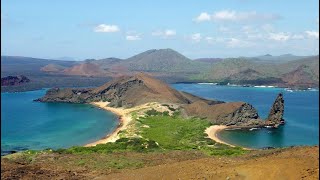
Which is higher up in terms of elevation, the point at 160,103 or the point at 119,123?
the point at 160,103

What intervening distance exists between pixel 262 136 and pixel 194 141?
18540 mm

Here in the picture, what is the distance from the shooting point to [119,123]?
97.5 metres

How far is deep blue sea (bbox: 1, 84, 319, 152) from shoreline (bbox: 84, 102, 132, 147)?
1.83m

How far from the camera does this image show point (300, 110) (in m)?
122

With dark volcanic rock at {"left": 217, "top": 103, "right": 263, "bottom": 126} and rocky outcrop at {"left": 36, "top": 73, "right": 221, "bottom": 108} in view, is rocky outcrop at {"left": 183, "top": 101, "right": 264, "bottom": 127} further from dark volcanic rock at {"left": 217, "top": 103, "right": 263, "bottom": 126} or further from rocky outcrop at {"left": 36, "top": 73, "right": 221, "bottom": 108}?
rocky outcrop at {"left": 36, "top": 73, "right": 221, "bottom": 108}

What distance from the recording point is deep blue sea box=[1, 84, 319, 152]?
79.3m

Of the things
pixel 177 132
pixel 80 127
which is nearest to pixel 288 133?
pixel 177 132

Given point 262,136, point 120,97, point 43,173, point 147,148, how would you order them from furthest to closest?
point 120,97, point 262,136, point 147,148, point 43,173

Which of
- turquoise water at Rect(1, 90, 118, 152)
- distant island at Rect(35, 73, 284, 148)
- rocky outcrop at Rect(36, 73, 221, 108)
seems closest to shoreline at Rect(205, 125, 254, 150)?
distant island at Rect(35, 73, 284, 148)

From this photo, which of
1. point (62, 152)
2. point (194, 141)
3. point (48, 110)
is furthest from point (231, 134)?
point (48, 110)

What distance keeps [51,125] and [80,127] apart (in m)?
8.89

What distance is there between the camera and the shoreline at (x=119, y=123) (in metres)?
75.8

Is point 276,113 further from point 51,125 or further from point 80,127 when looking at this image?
point 51,125

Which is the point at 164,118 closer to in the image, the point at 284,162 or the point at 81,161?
the point at 81,161
